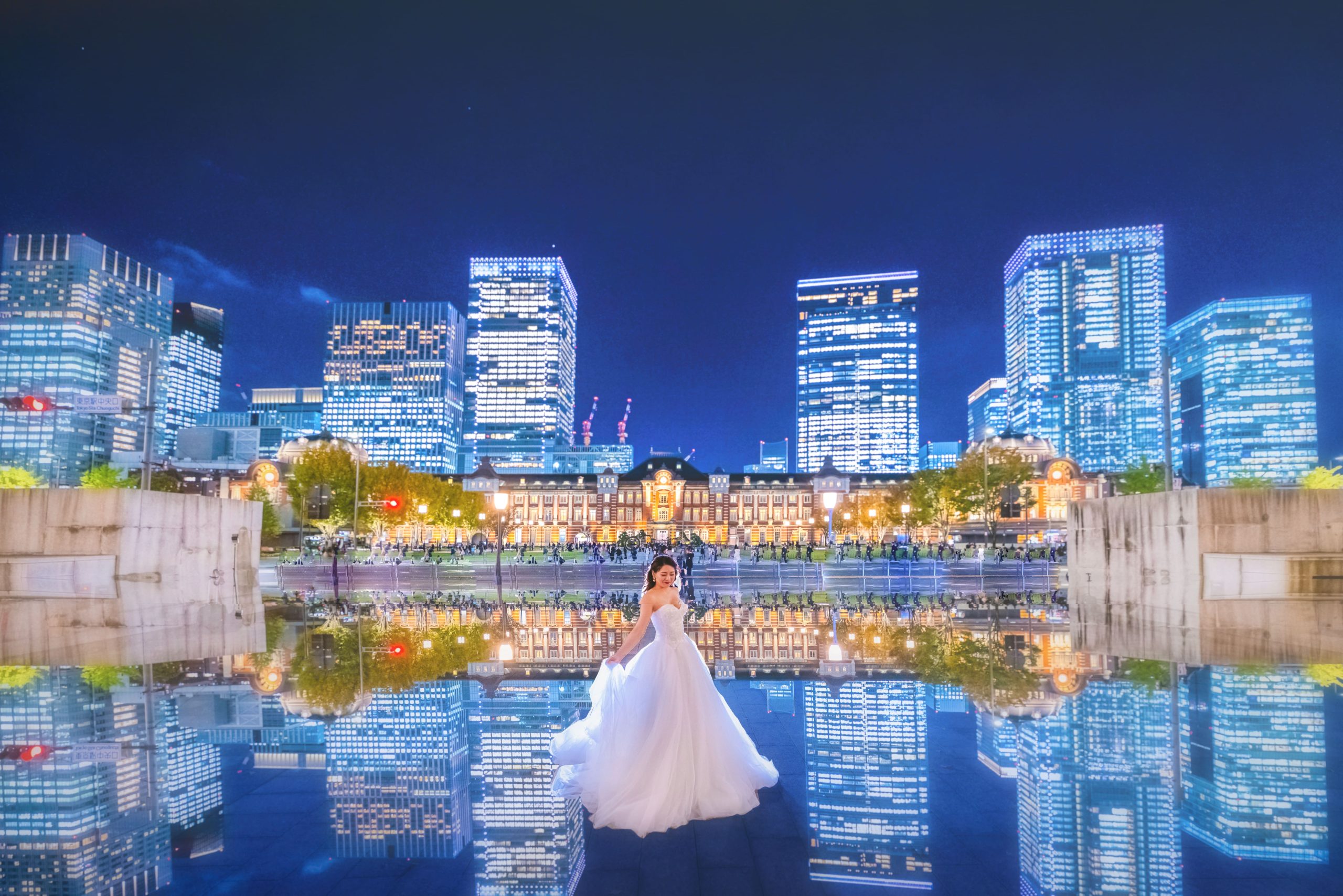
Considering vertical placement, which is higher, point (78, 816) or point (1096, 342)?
point (1096, 342)

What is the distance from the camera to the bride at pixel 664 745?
491cm

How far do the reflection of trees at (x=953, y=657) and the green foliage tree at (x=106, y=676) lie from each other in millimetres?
9137

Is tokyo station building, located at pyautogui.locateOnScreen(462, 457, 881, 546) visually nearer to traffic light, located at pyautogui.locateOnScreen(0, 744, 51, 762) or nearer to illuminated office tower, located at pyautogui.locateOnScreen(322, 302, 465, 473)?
illuminated office tower, located at pyautogui.locateOnScreen(322, 302, 465, 473)

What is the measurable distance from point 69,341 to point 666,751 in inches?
5484

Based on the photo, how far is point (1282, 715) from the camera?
724cm

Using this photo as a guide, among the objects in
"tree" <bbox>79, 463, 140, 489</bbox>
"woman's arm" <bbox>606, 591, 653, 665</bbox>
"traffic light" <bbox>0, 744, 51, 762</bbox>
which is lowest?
"traffic light" <bbox>0, 744, 51, 762</bbox>

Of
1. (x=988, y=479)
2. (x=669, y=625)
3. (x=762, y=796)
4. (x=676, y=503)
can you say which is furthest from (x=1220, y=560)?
(x=676, y=503)

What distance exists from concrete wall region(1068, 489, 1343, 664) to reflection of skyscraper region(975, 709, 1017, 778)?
24.0 feet

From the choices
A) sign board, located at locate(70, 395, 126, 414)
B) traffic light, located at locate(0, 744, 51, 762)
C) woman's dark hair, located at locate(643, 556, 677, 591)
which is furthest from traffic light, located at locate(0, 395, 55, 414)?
woman's dark hair, located at locate(643, 556, 677, 591)

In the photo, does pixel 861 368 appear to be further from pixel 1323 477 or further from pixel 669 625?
pixel 669 625

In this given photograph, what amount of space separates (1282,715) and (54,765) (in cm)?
1028

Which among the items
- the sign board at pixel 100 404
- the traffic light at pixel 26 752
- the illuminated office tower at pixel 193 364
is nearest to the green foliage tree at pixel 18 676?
the traffic light at pixel 26 752

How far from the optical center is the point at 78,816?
4.96 meters

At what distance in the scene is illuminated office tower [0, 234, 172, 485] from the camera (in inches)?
4299
